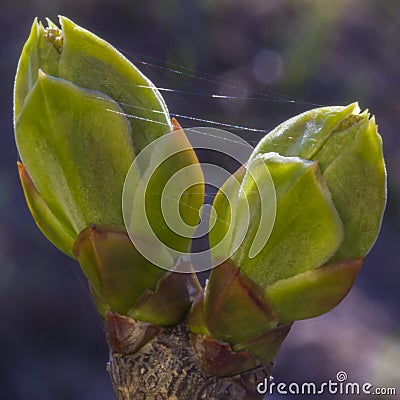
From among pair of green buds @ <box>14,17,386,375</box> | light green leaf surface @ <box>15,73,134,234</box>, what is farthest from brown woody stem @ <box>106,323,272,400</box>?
light green leaf surface @ <box>15,73,134,234</box>

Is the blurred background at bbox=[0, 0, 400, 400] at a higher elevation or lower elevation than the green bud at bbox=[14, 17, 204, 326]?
higher

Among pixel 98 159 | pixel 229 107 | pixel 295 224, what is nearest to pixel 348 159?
pixel 295 224

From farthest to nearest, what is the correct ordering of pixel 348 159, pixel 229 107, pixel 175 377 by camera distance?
pixel 229 107
pixel 175 377
pixel 348 159

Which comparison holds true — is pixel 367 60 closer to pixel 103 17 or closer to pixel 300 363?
pixel 103 17

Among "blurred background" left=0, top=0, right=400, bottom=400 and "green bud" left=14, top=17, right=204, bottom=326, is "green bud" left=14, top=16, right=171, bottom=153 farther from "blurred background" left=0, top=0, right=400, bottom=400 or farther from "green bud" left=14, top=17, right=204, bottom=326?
"blurred background" left=0, top=0, right=400, bottom=400

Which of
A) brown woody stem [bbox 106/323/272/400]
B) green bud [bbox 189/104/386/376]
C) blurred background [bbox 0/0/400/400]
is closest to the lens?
green bud [bbox 189/104/386/376]

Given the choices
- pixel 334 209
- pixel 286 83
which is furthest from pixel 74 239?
pixel 286 83

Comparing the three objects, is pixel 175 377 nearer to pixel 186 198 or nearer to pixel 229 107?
pixel 186 198
